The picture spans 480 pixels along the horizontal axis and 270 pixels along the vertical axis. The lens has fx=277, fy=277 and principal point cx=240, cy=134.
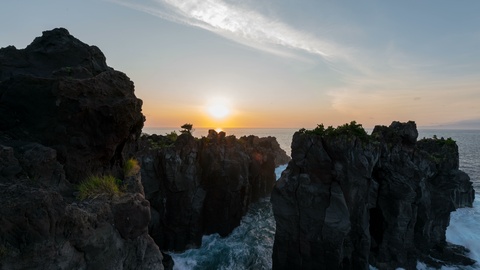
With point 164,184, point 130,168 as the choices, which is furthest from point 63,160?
point 164,184

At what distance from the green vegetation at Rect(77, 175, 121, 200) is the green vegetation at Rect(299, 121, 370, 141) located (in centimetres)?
1993

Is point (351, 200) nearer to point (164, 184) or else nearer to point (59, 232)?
point (164, 184)

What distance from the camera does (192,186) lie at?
34.2 m

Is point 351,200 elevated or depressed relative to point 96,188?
depressed

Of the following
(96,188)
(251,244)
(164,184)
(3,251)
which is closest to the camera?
(3,251)

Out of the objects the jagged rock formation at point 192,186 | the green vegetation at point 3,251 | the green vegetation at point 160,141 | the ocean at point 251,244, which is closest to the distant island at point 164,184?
the green vegetation at point 3,251

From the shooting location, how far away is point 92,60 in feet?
37.3

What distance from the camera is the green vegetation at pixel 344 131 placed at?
24.4 metres

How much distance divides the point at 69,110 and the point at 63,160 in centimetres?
159

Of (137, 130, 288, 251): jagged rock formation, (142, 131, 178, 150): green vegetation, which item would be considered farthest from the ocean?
(142, 131, 178, 150): green vegetation

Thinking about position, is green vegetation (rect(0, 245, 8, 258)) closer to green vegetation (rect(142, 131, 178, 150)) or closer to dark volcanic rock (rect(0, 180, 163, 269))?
dark volcanic rock (rect(0, 180, 163, 269))

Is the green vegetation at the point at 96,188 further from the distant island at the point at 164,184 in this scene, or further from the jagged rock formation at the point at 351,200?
the jagged rock formation at the point at 351,200

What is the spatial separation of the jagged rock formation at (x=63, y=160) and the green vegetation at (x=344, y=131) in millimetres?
17832

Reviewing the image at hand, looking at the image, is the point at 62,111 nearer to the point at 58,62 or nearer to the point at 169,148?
the point at 58,62
